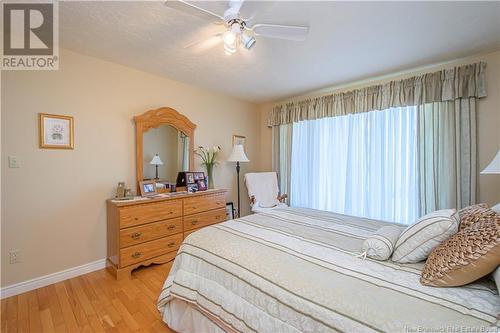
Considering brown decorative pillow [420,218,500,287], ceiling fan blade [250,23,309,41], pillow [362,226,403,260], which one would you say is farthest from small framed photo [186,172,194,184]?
brown decorative pillow [420,218,500,287]

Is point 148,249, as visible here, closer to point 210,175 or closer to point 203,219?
point 203,219

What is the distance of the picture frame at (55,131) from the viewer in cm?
213

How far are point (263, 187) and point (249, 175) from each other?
336 millimetres

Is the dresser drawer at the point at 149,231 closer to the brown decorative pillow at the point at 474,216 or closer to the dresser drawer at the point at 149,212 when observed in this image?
the dresser drawer at the point at 149,212

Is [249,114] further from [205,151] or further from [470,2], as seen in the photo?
[470,2]

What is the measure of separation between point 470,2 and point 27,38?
3.69 m

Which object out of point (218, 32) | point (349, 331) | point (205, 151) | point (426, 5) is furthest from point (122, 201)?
point (426, 5)

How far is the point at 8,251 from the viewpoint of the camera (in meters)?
1.99

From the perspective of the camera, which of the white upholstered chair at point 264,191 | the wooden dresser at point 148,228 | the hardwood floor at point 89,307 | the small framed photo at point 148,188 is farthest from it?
the white upholstered chair at point 264,191

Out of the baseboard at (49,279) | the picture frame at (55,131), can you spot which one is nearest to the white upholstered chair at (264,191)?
the baseboard at (49,279)

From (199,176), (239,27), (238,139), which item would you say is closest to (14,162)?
(199,176)

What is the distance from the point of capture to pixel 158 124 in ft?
9.49

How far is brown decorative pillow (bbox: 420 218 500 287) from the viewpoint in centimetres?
86

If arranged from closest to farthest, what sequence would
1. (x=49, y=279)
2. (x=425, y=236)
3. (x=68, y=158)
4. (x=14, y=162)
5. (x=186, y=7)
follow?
(x=425, y=236), (x=186, y=7), (x=14, y=162), (x=49, y=279), (x=68, y=158)
